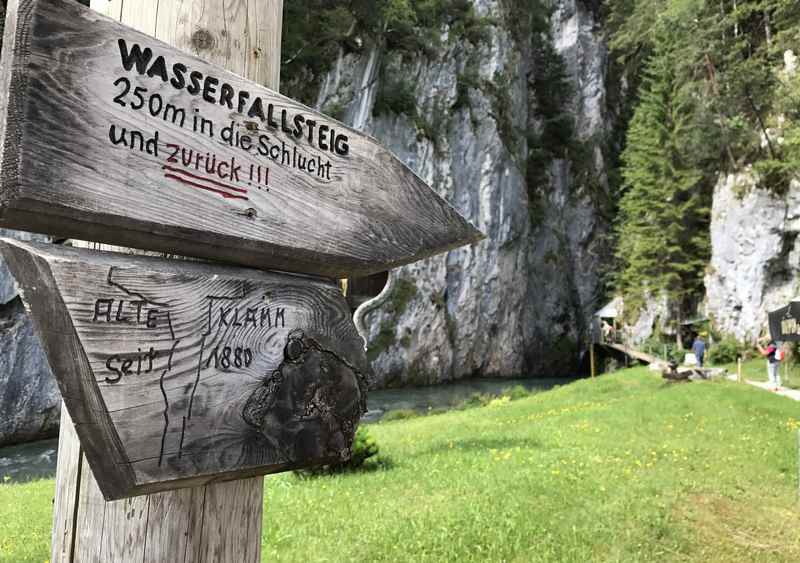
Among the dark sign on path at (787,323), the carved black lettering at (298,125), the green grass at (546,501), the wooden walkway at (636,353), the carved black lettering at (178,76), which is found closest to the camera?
the carved black lettering at (178,76)

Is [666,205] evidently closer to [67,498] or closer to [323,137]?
[323,137]

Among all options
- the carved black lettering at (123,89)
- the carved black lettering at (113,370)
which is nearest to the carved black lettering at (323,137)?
the carved black lettering at (123,89)

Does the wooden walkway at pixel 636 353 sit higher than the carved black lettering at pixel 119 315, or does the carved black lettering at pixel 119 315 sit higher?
the carved black lettering at pixel 119 315

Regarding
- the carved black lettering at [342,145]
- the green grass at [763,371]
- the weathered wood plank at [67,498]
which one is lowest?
the green grass at [763,371]

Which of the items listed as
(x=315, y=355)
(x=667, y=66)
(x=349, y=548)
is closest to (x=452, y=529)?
(x=349, y=548)

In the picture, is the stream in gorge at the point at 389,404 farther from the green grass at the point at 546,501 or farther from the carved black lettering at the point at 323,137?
the carved black lettering at the point at 323,137

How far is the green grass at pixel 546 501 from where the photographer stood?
4.22 m

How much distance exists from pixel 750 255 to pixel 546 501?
25124mm

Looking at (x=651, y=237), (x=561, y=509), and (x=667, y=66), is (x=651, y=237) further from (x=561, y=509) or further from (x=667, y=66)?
(x=561, y=509)

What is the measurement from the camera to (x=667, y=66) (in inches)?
1194

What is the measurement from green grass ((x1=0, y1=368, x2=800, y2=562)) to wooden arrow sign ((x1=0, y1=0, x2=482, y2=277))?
3.14 metres

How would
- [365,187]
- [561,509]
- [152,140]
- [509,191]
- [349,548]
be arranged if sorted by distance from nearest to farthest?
[152,140] → [365,187] → [349,548] → [561,509] → [509,191]

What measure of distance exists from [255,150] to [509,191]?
3309 centimetres

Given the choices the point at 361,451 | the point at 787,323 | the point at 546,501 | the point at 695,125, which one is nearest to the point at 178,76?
the point at 546,501
